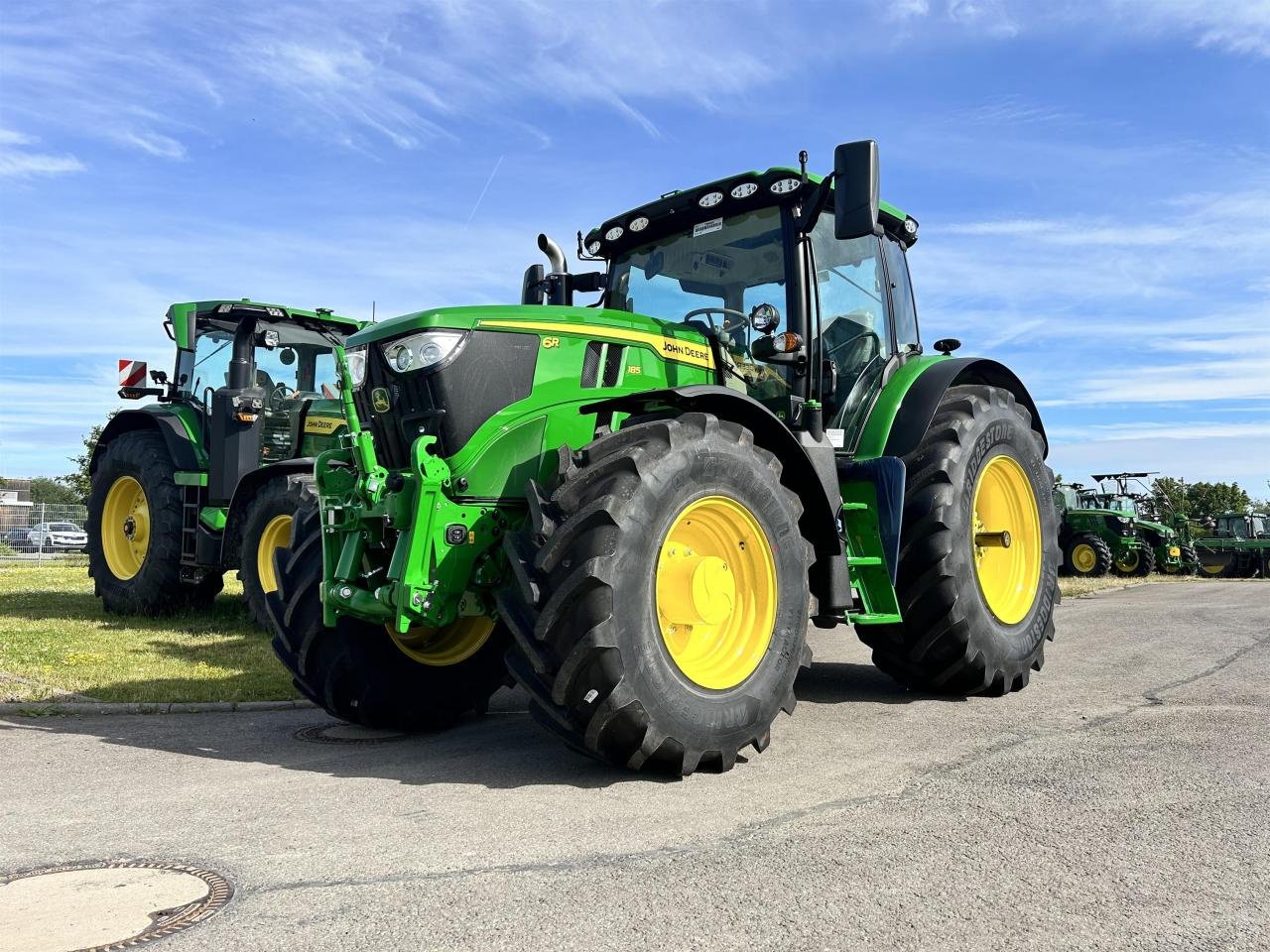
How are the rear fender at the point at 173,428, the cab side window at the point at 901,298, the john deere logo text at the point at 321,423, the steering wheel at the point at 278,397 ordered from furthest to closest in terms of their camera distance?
the steering wheel at the point at 278,397 < the rear fender at the point at 173,428 < the john deere logo text at the point at 321,423 < the cab side window at the point at 901,298

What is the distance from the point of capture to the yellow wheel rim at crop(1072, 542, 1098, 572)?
25.0m

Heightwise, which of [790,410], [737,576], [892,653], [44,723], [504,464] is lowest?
[44,723]

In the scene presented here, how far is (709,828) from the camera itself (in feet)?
11.9

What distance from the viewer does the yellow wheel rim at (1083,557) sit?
25.0m

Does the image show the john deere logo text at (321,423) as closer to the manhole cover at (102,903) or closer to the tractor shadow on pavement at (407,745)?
the tractor shadow on pavement at (407,745)

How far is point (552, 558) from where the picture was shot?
408 centimetres

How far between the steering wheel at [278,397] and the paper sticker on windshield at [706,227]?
20.7 ft

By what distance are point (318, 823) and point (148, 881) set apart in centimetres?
65

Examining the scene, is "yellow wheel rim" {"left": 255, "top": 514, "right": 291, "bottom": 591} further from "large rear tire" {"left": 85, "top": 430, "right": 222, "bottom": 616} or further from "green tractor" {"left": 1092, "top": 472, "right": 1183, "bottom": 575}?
"green tractor" {"left": 1092, "top": 472, "right": 1183, "bottom": 575}

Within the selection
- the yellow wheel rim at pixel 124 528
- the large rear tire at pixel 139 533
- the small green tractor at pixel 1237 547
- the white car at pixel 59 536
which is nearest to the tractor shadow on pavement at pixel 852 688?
the large rear tire at pixel 139 533

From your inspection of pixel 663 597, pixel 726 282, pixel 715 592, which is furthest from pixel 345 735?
pixel 726 282

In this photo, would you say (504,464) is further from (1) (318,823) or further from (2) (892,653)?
(2) (892,653)

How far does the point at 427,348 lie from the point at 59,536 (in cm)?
3940

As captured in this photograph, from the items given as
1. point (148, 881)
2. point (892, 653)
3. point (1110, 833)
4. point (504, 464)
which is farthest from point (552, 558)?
point (892, 653)
